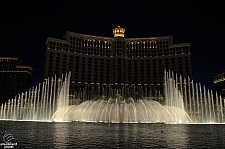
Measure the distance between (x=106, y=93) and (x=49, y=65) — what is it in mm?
31289

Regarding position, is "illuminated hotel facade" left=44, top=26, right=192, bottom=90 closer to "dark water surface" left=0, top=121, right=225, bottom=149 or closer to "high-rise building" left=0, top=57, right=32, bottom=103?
"high-rise building" left=0, top=57, right=32, bottom=103

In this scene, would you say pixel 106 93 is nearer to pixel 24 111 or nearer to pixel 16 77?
pixel 24 111

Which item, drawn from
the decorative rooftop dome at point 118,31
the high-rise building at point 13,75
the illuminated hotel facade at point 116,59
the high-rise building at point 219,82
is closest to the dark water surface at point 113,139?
the illuminated hotel facade at point 116,59

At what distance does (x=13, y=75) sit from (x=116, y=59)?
73.9m

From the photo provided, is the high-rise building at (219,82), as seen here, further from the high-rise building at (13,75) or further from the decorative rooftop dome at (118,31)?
the high-rise building at (13,75)

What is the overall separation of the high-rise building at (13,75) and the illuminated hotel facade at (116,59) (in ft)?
154

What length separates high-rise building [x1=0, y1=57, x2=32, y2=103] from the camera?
134 m

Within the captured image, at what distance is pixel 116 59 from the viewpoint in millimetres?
109125

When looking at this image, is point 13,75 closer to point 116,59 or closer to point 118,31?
point 116,59

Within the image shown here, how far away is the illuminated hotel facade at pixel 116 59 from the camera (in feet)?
337

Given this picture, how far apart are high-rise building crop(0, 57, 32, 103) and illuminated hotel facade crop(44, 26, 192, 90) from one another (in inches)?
1851

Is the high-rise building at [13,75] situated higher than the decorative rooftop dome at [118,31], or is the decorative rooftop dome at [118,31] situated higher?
the decorative rooftop dome at [118,31]

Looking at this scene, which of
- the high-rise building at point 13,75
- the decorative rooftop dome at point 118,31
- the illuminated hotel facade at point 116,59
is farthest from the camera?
the high-rise building at point 13,75

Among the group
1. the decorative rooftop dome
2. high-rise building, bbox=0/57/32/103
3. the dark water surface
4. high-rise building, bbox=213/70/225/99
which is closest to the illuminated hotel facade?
the decorative rooftop dome
